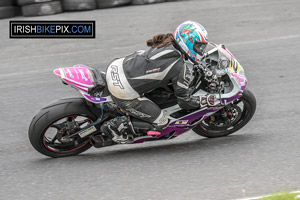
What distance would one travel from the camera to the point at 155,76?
514 cm

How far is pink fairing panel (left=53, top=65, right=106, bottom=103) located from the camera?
17.1 ft

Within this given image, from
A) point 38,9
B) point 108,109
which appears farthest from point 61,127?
→ point 38,9

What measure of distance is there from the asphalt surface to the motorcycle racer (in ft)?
1.58

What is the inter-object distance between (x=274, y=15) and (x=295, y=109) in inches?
222

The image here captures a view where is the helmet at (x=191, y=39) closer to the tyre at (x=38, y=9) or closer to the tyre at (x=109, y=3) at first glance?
the tyre at (x=38, y=9)

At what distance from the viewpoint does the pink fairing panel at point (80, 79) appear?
17.1ft

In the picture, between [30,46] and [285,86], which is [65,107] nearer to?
[285,86]

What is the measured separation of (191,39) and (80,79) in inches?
51.4

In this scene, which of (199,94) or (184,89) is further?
(199,94)

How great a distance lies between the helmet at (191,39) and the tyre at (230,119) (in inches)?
39.7

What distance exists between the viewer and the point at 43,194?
4797mm

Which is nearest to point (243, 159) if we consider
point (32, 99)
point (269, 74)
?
point (269, 74)

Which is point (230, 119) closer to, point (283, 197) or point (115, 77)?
point (115, 77)

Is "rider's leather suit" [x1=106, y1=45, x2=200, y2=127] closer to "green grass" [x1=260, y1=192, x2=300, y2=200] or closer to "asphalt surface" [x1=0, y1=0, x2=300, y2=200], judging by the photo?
"asphalt surface" [x1=0, y1=0, x2=300, y2=200]
